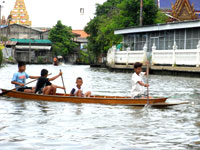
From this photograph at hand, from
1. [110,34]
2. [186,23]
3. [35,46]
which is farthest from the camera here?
[35,46]

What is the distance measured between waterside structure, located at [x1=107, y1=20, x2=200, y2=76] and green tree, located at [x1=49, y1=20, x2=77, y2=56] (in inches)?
1738

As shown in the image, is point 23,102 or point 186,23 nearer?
point 23,102

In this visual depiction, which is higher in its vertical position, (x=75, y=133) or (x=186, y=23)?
(x=186, y=23)

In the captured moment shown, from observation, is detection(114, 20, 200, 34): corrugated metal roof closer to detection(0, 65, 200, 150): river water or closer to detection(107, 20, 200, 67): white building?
detection(107, 20, 200, 67): white building

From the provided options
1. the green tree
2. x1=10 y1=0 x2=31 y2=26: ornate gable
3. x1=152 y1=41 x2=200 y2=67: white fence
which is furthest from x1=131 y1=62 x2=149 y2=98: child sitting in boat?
x1=10 y1=0 x2=31 y2=26: ornate gable

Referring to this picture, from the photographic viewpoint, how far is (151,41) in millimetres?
43656

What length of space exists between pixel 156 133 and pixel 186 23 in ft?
96.8

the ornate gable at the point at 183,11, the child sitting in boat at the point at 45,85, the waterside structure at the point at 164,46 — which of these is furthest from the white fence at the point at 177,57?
the ornate gable at the point at 183,11

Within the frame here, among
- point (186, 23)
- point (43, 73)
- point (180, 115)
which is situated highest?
point (186, 23)

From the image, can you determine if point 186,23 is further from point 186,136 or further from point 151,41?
point 186,136

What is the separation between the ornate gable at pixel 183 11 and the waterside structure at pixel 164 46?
41.7 feet

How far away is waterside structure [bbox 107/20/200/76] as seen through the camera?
110 feet

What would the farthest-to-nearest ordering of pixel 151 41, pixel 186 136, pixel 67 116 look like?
pixel 151 41 → pixel 67 116 → pixel 186 136

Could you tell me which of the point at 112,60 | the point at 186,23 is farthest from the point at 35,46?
the point at 186,23
